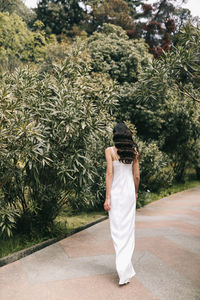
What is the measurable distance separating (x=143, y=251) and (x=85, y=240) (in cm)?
114

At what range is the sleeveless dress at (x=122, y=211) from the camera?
3.50m

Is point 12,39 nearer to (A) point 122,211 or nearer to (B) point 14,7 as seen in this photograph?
(B) point 14,7

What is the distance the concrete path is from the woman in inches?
14.6

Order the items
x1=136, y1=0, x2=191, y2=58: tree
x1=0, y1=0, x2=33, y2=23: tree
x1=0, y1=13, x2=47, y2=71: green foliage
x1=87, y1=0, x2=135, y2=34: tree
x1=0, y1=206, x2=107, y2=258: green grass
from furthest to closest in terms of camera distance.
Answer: x1=87, y1=0, x2=135, y2=34: tree → x1=136, y1=0, x2=191, y2=58: tree → x1=0, y1=0, x2=33, y2=23: tree → x1=0, y1=13, x2=47, y2=71: green foliage → x1=0, y1=206, x2=107, y2=258: green grass

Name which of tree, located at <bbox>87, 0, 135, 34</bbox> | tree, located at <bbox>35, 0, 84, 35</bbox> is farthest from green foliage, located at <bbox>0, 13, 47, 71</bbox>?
tree, located at <bbox>87, 0, 135, 34</bbox>

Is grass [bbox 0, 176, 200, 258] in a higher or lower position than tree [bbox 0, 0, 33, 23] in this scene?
lower

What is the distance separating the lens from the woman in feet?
11.6

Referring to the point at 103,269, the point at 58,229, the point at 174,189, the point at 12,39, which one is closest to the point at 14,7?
the point at 12,39

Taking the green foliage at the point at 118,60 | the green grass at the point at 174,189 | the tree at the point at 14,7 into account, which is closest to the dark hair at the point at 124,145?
the green grass at the point at 174,189

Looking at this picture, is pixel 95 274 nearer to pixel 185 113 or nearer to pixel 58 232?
pixel 58 232

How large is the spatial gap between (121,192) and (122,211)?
240mm

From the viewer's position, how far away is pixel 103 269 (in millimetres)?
3922

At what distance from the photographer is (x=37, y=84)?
16.5 feet

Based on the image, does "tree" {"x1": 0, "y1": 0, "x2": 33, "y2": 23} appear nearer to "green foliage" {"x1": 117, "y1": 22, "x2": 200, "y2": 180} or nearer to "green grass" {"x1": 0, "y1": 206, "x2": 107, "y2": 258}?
"green foliage" {"x1": 117, "y1": 22, "x2": 200, "y2": 180}
